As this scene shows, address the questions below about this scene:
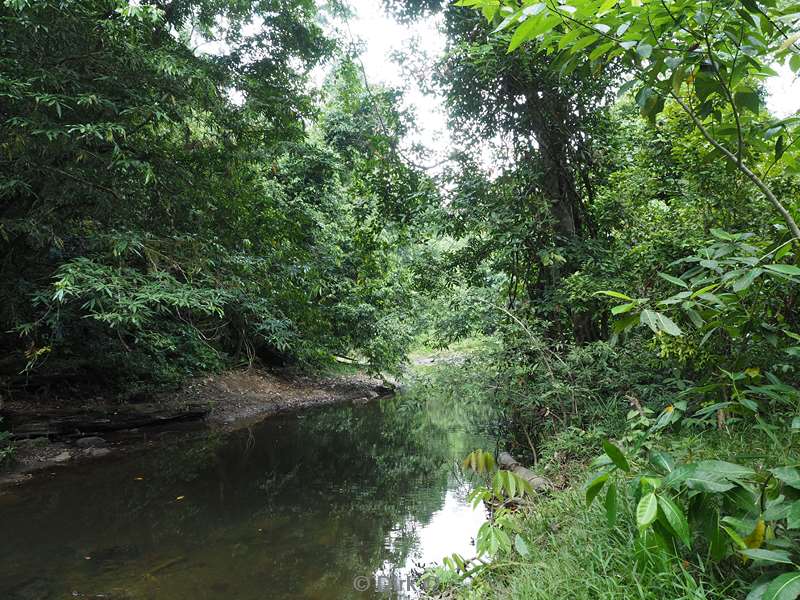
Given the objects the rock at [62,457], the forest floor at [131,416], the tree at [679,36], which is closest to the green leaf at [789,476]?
the tree at [679,36]

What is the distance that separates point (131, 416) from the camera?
8.27m

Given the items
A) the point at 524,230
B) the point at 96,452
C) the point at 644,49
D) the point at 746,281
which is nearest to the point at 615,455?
the point at 746,281

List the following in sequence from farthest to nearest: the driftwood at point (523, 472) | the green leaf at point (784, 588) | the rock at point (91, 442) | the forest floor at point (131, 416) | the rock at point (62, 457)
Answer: the rock at point (91, 442) → the forest floor at point (131, 416) → the rock at point (62, 457) → the driftwood at point (523, 472) → the green leaf at point (784, 588)

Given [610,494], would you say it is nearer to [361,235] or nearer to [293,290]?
[361,235]

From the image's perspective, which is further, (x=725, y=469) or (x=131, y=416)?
(x=131, y=416)

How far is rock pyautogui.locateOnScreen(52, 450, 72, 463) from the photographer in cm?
658

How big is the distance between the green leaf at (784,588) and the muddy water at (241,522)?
115 inches

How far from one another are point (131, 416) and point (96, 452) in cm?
125

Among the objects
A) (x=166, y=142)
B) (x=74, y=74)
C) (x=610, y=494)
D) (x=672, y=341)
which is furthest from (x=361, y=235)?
(x=610, y=494)

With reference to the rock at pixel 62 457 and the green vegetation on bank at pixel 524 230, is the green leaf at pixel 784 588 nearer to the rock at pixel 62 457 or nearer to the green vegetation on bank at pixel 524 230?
the green vegetation on bank at pixel 524 230

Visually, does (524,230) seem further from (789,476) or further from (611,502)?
(789,476)

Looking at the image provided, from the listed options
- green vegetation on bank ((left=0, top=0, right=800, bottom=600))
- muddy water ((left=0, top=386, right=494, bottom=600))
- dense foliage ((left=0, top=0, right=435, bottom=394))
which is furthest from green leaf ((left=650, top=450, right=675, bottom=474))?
dense foliage ((left=0, top=0, right=435, bottom=394))

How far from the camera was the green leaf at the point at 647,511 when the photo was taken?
1246 millimetres

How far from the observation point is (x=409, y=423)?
9555 millimetres
